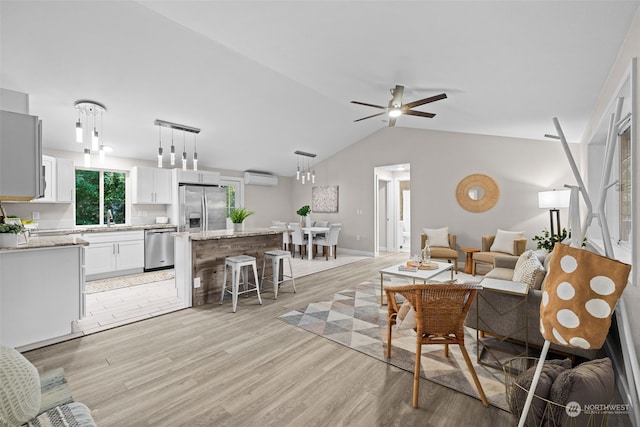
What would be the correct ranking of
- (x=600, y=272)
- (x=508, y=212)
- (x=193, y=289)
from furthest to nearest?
(x=508, y=212)
(x=193, y=289)
(x=600, y=272)

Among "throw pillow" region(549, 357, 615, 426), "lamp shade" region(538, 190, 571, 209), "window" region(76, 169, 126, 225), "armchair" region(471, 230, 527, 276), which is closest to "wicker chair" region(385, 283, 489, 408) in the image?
"throw pillow" region(549, 357, 615, 426)

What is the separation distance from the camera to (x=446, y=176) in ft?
20.4

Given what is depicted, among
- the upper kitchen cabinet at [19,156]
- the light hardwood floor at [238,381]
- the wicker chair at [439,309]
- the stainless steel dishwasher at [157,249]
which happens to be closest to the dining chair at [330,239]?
the stainless steel dishwasher at [157,249]

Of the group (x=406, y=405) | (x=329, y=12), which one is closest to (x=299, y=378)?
(x=406, y=405)

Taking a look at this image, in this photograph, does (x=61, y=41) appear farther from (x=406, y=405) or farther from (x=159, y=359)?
(x=406, y=405)

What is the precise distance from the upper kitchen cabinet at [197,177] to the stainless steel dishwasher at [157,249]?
1087 millimetres

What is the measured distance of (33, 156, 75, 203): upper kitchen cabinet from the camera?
459 centimetres

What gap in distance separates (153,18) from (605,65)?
398 centimetres

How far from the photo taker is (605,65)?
2.18 meters

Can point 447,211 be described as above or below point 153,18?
below

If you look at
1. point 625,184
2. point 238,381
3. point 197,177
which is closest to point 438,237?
point 625,184

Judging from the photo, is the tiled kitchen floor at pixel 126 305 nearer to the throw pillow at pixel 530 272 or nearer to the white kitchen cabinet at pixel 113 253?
the white kitchen cabinet at pixel 113 253

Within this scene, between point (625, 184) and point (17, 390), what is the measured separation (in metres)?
4.07

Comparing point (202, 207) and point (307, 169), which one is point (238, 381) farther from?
point (307, 169)
